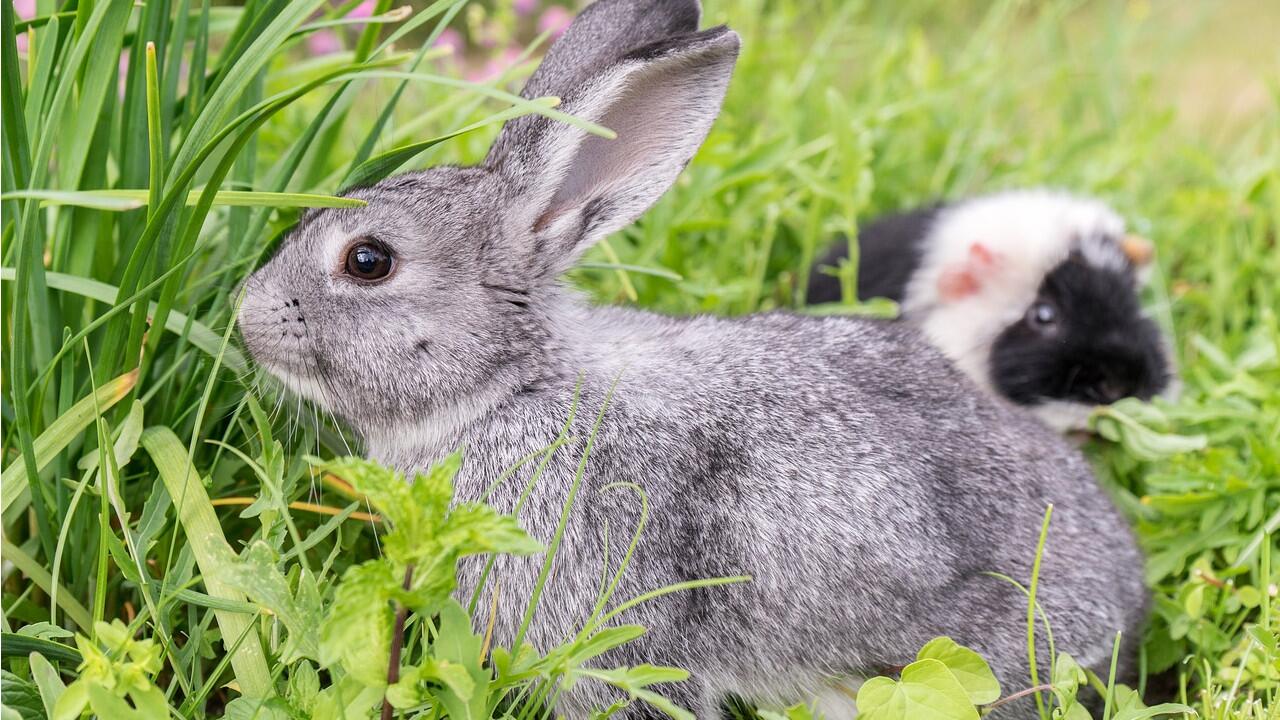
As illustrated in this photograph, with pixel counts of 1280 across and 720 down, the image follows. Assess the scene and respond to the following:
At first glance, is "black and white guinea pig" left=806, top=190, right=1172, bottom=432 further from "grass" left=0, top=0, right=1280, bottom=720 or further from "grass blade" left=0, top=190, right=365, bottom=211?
"grass blade" left=0, top=190, right=365, bottom=211

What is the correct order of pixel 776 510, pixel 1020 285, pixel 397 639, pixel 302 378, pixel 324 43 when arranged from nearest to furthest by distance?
pixel 397 639
pixel 776 510
pixel 302 378
pixel 1020 285
pixel 324 43

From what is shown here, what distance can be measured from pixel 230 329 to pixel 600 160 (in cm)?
104

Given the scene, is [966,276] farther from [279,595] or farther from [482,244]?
[279,595]

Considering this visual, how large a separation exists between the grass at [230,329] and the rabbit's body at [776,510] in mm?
322

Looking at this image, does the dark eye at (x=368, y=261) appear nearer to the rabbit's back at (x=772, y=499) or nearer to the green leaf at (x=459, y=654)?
the rabbit's back at (x=772, y=499)

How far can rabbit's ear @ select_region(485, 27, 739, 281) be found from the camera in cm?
302

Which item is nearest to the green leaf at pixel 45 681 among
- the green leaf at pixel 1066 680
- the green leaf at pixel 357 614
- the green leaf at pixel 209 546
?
the green leaf at pixel 209 546

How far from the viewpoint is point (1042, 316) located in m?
5.26

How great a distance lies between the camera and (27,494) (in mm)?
2920

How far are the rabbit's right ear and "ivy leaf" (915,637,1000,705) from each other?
131cm

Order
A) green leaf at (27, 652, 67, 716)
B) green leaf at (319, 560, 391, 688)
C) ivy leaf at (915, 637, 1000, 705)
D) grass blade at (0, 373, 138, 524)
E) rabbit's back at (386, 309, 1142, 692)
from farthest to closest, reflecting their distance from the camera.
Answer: rabbit's back at (386, 309, 1142, 692) < grass blade at (0, 373, 138, 524) < ivy leaf at (915, 637, 1000, 705) < green leaf at (27, 652, 67, 716) < green leaf at (319, 560, 391, 688)

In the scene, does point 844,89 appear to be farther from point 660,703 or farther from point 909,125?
point 660,703

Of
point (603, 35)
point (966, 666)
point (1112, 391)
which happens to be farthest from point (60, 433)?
point (1112, 391)

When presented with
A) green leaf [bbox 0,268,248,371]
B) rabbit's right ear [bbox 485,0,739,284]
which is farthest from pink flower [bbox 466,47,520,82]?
green leaf [bbox 0,268,248,371]
